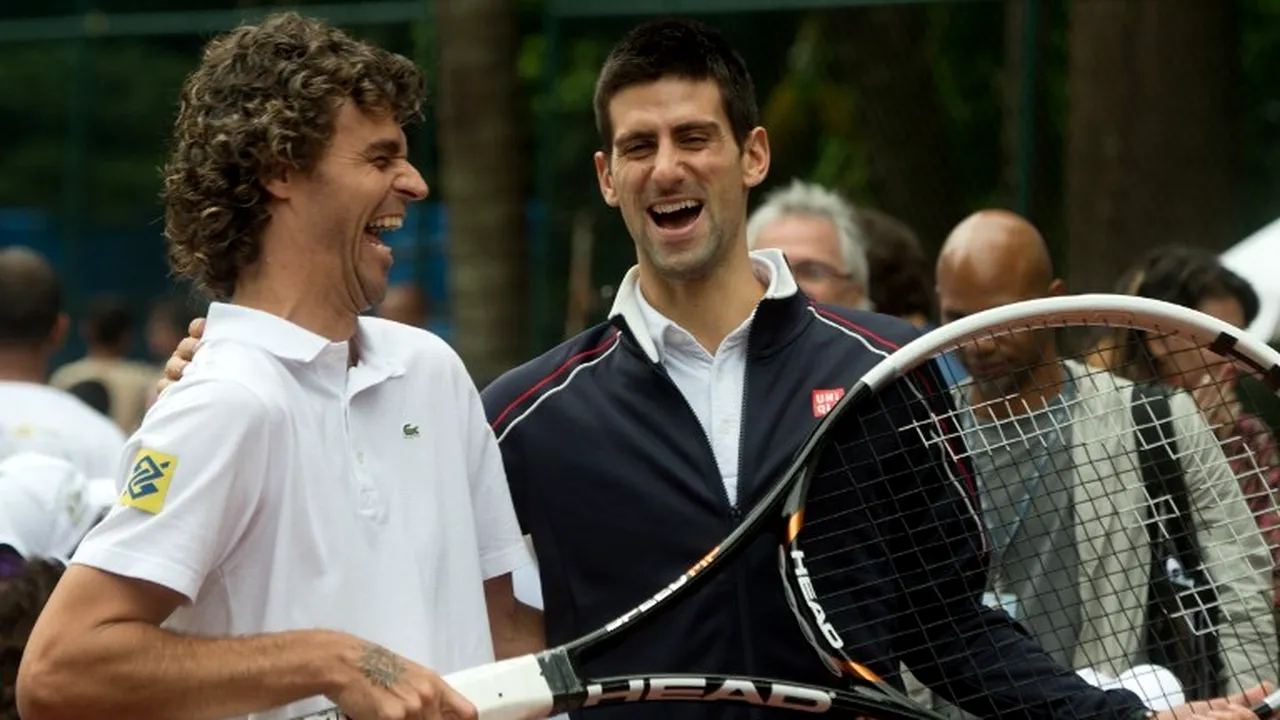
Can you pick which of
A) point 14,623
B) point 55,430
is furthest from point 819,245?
point 14,623

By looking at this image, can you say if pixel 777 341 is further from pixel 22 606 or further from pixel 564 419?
pixel 22 606

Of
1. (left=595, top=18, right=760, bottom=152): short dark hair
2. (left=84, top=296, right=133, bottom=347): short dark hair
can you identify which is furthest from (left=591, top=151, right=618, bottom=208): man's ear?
(left=84, top=296, right=133, bottom=347): short dark hair

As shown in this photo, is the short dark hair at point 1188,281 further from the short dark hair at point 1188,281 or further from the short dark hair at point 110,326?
the short dark hair at point 110,326

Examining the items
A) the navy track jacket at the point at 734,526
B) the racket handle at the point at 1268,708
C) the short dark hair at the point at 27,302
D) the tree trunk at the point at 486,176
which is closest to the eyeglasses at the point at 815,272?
the navy track jacket at the point at 734,526

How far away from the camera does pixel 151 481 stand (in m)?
3.28

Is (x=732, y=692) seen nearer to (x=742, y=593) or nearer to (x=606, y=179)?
(x=742, y=593)

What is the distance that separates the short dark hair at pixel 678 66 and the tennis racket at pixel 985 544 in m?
0.43

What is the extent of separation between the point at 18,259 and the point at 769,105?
153 inches

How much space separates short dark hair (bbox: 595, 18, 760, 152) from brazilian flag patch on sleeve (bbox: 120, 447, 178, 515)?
126cm

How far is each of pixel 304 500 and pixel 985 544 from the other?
4.03ft

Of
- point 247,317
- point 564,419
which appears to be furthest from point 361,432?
point 564,419

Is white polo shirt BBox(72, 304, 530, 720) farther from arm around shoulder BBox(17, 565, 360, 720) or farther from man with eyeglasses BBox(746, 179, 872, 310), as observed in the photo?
man with eyeglasses BBox(746, 179, 872, 310)

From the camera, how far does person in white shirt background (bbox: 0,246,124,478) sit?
675 cm

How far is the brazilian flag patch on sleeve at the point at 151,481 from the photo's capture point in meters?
3.27
